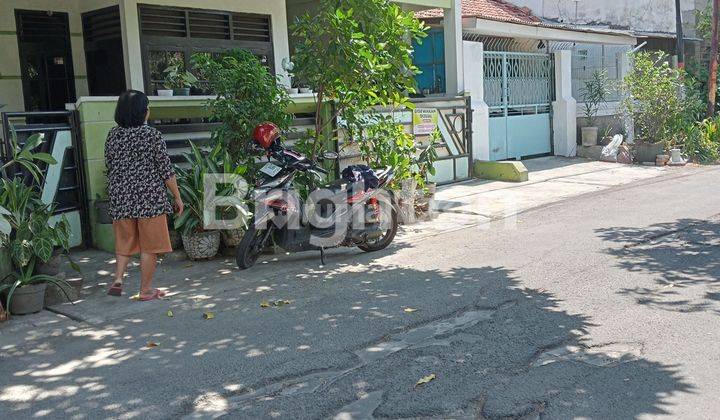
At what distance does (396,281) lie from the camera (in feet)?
22.0

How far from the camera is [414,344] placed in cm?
491

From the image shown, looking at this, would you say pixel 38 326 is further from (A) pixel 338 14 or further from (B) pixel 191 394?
(A) pixel 338 14

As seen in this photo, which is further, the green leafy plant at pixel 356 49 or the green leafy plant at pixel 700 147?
the green leafy plant at pixel 700 147

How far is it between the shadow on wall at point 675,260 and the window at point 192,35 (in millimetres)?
5961

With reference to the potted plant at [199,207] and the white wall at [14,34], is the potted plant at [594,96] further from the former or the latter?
the potted plant at [199,207]

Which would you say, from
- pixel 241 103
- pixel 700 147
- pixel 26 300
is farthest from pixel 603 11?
pixel 26 300

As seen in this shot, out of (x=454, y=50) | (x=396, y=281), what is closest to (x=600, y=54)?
(x=454, y=50)

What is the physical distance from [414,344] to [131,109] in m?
3.16

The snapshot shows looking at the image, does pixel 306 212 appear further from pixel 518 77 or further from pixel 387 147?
pixel 518 77

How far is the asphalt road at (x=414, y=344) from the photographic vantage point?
13.1ft

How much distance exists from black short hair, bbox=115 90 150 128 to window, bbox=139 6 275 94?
391cm

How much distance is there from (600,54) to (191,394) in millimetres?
16995

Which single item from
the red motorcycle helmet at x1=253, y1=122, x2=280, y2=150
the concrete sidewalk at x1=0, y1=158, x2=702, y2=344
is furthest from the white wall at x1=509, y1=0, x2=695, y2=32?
the red motorcycle helmet at x1=253, y1=122, x2=280, y2=150

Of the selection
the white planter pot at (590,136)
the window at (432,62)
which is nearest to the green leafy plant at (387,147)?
the window at (432,62)
